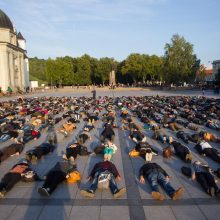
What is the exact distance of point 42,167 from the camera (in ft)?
31.6

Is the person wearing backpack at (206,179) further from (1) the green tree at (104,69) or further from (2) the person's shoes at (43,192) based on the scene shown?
(1) the green tree at (104,69)

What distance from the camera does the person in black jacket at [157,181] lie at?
688 centimetres

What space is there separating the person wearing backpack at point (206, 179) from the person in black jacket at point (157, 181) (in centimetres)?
77

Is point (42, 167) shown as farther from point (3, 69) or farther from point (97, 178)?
point (3, 69)

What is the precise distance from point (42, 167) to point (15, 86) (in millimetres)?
54033

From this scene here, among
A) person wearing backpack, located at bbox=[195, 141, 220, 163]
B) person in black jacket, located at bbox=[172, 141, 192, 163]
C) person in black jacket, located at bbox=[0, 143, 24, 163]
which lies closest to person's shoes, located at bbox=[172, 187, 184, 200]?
person in black jacket, located at bbox=[172, 141, 192, 163]

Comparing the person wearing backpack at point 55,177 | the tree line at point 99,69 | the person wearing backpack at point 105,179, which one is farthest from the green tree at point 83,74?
the person wearing backpack at point 105,179

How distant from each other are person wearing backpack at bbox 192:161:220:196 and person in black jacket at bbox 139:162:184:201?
0.77 meters

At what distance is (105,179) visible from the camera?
7484 mm

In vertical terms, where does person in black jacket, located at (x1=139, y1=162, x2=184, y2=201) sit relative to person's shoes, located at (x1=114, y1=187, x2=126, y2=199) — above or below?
above

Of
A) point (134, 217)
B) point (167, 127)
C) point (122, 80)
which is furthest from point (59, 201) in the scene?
point (122, 80)

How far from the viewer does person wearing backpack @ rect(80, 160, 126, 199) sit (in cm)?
705

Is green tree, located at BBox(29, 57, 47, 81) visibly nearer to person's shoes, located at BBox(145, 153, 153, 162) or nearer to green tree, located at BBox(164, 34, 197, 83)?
green tree, located at BBox(164, 34, 197, 83)

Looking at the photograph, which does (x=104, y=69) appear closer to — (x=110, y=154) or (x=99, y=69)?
(x=99, y=69)
